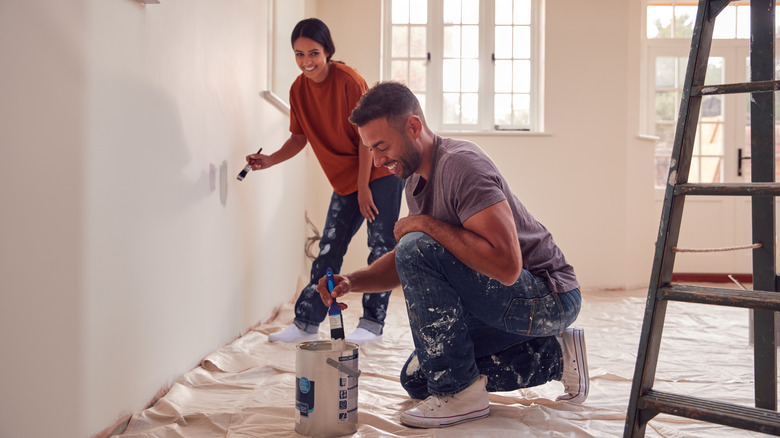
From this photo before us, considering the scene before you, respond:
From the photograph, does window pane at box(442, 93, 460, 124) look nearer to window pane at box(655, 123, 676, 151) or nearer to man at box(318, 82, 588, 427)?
window pane at box(655, 123, 676, 151)

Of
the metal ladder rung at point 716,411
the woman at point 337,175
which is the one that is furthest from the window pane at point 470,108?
the metal ladder rung at point 716,411

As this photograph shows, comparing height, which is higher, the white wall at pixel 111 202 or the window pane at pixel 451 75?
the window pane at pixel 451 75

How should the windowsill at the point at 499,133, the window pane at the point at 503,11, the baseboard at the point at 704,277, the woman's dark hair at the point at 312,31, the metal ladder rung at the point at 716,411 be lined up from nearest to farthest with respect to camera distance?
1. the metal ladder rung at the point at 716,411
2. the woman's dark hair at the point at 312,31
3. the windowsill at the point at 499,133
4. the window pane at the point at 503,11
5. the baseboard at the point at 704,277

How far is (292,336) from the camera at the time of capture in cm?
259

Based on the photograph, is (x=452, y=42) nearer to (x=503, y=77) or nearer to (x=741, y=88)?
(x=503, y=77)

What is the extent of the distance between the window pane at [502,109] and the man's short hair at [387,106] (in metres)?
3.51

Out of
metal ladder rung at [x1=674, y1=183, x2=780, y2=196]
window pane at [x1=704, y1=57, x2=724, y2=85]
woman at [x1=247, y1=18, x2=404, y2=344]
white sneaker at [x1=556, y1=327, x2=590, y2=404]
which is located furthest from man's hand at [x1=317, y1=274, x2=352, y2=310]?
window pane at [x1=704, y1=57, x2=724, y2=85]

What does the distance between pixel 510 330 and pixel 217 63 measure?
1408 mm

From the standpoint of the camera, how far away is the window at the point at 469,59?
4969 mm

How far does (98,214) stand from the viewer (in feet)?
4.49

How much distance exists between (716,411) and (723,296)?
0.67 ft

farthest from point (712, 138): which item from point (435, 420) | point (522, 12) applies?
point (435, 420)

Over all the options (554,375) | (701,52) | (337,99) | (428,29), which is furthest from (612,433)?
(428,29)

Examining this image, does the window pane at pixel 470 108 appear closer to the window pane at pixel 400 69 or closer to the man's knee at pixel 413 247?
the window pane at pixel 400 69
